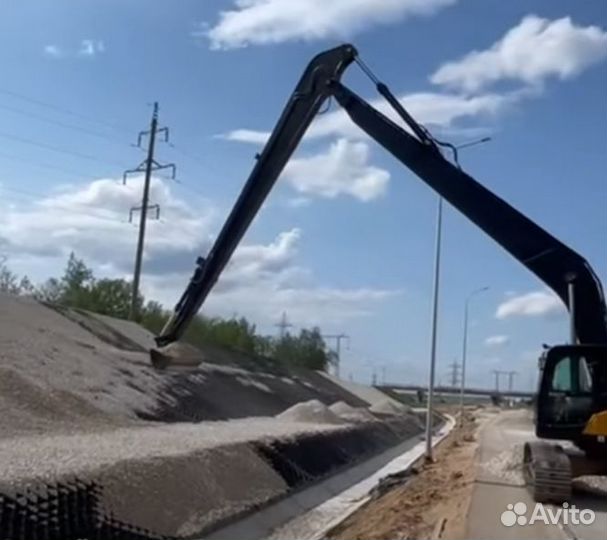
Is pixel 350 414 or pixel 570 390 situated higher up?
pixel 570 390

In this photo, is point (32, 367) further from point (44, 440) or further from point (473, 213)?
point (473, 213)

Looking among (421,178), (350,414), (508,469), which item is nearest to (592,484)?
(508,469)

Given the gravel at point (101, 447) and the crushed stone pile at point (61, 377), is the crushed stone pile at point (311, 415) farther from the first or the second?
the gravel at point (101, 447)

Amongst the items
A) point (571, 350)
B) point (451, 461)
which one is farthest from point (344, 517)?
point (451, 461)

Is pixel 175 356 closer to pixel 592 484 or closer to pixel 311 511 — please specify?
pixel 311 511

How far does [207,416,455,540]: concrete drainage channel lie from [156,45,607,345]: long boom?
253 inches

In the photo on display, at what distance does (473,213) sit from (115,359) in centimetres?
1942

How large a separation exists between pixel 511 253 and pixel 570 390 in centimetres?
370

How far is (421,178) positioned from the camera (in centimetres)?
2155

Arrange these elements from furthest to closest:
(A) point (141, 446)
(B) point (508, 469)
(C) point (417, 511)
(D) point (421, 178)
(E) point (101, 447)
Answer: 1. (D) point (421, 178)
2. (B) point (508, 469)
3. (A) point (141, 446)
4. (E) point (101, 447)
5. (C) point (417, 511)

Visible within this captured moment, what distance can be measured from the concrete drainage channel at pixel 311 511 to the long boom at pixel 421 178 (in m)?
6.42

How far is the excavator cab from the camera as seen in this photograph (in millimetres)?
16688

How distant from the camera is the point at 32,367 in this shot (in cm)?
2862

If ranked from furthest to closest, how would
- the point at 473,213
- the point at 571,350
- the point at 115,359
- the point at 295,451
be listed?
the point at 115,359, the point at 295,451, the point at 473,213, the point at 571,350
